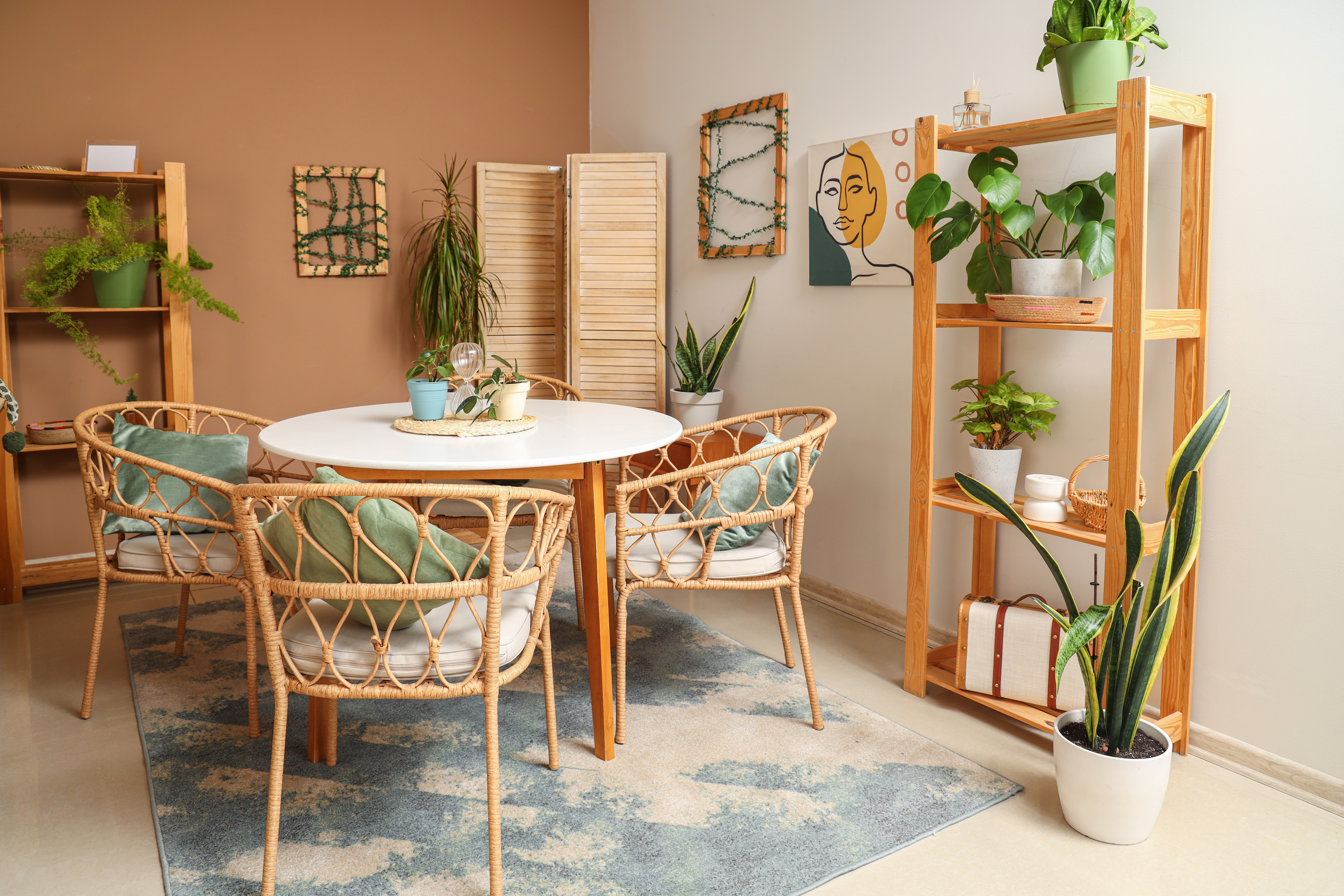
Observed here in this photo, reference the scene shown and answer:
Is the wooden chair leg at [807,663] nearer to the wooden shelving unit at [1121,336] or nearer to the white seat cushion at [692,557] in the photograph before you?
the white seat cushion at [692,557]

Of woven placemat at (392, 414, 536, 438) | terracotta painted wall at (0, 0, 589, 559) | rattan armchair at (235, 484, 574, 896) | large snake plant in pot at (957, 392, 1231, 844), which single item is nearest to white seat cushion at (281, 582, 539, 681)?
rattan armchair at (235, 484, 574, 896)

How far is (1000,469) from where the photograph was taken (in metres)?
2.68

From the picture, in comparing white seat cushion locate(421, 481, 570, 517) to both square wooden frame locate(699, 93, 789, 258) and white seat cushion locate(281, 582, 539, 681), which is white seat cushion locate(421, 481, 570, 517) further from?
square wooden frame locate(699, 93, 789, 258)

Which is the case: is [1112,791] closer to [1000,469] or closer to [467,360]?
[1000,469]

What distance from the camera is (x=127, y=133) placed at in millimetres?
3898

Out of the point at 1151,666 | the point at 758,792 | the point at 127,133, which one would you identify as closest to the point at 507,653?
the point at 758,792

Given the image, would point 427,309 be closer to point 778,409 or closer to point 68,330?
point 68,330

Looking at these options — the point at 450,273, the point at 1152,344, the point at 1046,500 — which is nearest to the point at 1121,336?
the point at 1152,344

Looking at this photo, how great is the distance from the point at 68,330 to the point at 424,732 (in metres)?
2.36

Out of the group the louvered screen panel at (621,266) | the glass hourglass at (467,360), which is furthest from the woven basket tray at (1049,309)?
the louvered screen panel at (621,266)

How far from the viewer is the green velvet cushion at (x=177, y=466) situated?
279cm

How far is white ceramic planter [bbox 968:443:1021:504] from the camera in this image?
8.76 feet

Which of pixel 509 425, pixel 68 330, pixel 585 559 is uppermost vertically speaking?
pixel 68 330

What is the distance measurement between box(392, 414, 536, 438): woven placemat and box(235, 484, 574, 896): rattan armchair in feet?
1.70
